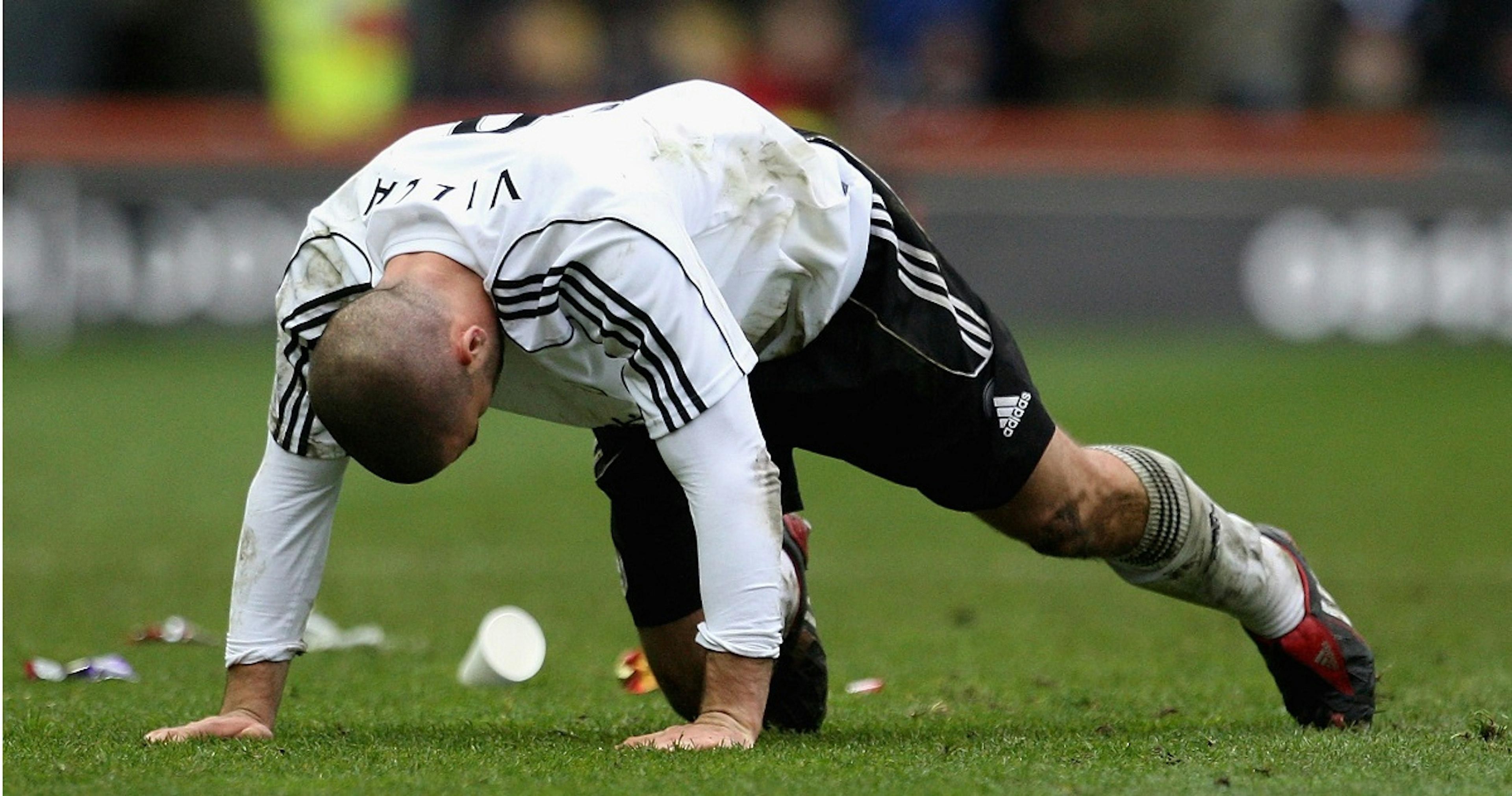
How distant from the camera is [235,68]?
17.7 m

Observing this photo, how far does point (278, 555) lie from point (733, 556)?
94 cm

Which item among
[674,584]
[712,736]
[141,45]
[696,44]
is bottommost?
[141,45]

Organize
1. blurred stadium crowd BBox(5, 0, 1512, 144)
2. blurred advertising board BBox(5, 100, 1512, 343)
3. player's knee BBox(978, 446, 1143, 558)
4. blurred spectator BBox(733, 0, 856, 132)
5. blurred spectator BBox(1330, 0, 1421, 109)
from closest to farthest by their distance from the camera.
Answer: player's knee BBox(978, 446, 1143, 558) → blurred advertising board BBox(5, 100, 1512, 343) → blurred spectator BBox(733, 0, 856, 132) → blurred stadium crowd BBox(5, 0, 1512, 144) → blurred spectator BBox(1330, 0, 1421, 109)

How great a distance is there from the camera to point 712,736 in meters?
3.80

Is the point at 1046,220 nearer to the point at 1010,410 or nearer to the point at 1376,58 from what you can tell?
the point at 1376,58

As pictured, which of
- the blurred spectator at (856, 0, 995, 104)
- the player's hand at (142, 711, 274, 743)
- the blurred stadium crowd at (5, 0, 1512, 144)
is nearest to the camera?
the player's hand at (142, 711, 274, 743)

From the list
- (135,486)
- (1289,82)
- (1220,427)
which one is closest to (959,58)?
(1289,82)

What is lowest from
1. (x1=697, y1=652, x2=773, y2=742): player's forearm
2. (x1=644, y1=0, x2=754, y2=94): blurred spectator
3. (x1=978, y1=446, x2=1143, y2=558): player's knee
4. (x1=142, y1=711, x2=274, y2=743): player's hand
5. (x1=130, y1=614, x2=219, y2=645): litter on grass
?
(x1=644, y1=0, x2=754, y2=94): blurred spectator

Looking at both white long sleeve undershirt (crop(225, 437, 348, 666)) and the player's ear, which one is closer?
the player's ear

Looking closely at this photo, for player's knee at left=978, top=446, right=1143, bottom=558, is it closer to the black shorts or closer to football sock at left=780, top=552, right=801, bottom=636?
the black shorts

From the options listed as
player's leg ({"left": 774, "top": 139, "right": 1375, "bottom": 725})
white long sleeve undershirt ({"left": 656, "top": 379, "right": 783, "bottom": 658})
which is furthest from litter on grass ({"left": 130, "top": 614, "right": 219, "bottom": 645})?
white long sleeve undershirt ({"left": 656, "top": 379, "right": 783, "bottom": 658})

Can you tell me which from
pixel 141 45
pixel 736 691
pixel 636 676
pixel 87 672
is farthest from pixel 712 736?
pixel 141 45

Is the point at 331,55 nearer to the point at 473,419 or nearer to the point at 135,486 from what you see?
the point at 135,486

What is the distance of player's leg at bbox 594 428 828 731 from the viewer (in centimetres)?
445
